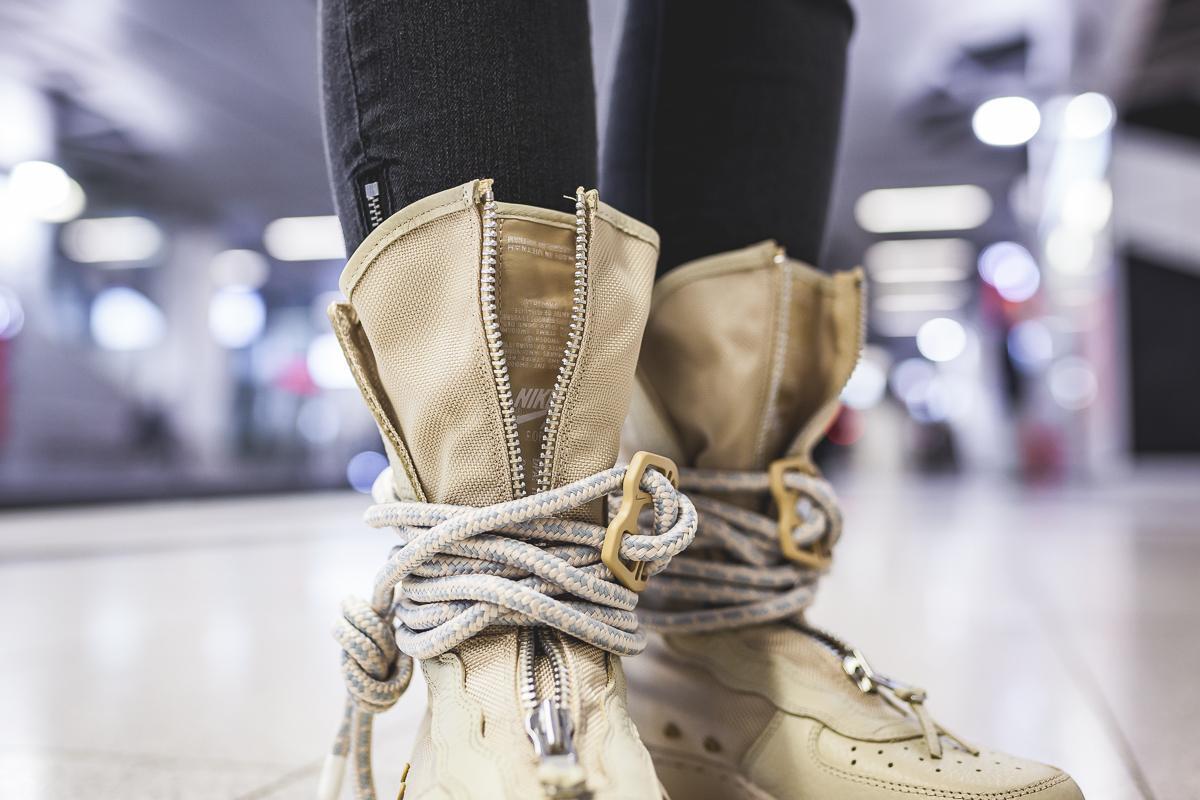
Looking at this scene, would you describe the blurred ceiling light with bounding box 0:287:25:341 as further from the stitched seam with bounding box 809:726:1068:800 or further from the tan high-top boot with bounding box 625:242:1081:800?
the stitched seam with bounding box 809:726:1068:800

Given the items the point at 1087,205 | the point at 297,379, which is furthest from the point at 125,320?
the point at 1087,205

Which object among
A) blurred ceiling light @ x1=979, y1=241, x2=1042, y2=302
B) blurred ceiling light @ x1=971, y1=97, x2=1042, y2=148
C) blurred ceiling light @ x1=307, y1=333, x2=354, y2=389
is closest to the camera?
blurred ceiling light @ x1=971, y1=97, x2=1042, y2=148

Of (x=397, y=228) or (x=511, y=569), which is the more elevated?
(x=397, y=228)

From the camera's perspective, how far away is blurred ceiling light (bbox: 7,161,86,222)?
669cm

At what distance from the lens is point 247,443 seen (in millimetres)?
10062

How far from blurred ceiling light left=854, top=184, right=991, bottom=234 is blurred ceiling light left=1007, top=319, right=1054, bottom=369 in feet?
4.72

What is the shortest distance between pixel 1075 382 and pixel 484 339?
30.2 feet

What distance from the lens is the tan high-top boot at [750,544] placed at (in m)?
0.55

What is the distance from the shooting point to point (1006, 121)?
734 centimetres

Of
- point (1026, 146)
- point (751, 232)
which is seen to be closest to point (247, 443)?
point (1026, 146)

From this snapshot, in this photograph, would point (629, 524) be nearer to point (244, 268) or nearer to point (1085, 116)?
point (1085, 116)

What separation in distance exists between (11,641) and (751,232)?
4.05 feet

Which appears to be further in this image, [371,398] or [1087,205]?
[1087,205]

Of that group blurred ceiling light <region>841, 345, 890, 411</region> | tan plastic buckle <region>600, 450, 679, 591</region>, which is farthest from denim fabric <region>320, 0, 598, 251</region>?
blurred ceiling light <region>841, 345, 890, 411</region>
